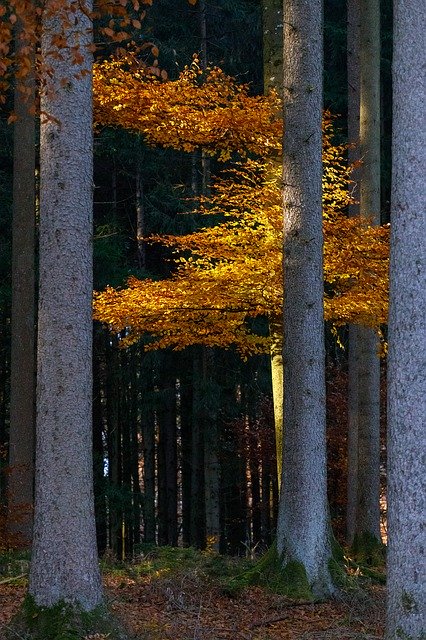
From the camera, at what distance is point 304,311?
934 cm

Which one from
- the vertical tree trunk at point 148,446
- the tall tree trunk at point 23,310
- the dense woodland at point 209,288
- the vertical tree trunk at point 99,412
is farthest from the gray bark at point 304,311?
the vertical tree trunk at point 99,412

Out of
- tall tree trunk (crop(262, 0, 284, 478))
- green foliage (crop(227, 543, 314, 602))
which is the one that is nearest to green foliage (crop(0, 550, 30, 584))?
green foliage (crop(227, 543, 314, 602))

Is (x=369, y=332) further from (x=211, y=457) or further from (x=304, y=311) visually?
(x=211, y=457)

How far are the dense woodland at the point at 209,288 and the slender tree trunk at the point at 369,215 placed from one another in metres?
0.03

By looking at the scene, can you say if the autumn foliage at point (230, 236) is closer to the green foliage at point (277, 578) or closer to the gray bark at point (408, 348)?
the green foliage at point (277, 578)

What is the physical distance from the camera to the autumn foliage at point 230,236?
1149 cm

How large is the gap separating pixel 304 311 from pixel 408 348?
149 inches

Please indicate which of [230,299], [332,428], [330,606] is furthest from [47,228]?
[332,428]

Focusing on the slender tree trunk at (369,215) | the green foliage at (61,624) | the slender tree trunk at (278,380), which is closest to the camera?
the green foliage at (61,624)

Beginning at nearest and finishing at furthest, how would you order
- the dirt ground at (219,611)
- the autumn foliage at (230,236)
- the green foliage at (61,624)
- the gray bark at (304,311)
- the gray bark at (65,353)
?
the green foliage at (61,624), the gray bark at (65,353), the dirt ground at (219,611), the gray bark at (304,311), the autumn foliage at (230,236)

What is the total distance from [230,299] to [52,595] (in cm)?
621

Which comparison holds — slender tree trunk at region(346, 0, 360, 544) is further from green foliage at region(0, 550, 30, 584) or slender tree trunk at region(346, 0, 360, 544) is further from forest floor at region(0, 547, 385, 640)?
green foliage at region(0, 550, 30, 584)

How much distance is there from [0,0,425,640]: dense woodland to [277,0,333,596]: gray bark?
0.04 metres

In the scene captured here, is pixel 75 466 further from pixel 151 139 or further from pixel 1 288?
pixel 1 288
